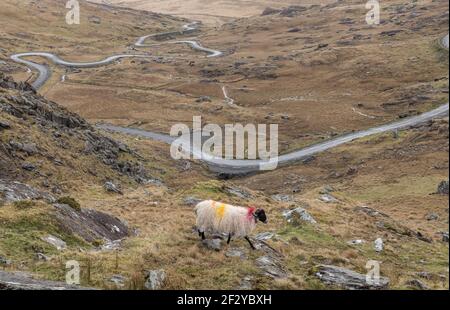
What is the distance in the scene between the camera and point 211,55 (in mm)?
199125

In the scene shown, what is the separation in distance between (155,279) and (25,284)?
3638 millimetres

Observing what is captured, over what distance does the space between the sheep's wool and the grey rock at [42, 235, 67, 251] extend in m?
5.49

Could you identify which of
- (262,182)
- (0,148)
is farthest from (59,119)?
(262,182)

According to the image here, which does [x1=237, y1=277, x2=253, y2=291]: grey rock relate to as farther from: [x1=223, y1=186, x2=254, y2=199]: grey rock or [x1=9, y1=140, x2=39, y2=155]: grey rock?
[x1=9, y1=140, x2=39, y2=155]: grey rock

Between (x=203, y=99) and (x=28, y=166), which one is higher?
(x=203, y=99)

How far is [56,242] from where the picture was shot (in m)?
19.4

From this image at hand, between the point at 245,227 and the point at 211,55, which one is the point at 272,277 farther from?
the point at 211,55

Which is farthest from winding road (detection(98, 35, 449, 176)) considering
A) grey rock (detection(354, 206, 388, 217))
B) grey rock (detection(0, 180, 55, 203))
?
grey rock (detection(0, 180, 55, 203))

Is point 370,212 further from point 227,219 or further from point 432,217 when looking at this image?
point 227,219

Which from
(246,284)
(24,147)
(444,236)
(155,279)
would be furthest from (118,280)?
(24,147)

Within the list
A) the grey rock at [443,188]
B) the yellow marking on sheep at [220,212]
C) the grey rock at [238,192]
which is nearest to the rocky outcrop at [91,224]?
the yellow marking on sheep at [220,212]

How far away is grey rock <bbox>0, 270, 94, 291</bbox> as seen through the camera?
497 inches

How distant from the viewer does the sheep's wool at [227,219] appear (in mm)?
19453
